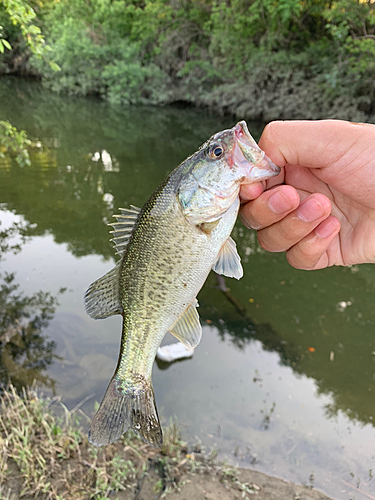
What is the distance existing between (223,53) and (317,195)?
22.5m

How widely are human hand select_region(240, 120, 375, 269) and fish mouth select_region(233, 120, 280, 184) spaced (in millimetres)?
330

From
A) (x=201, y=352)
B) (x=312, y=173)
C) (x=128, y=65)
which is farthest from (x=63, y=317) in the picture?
(x=128, y=65)

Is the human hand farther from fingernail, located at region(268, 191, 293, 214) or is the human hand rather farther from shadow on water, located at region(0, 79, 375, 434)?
shadow on water, located at region(0, 79, 375, 434)

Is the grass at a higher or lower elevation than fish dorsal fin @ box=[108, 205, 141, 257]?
lower

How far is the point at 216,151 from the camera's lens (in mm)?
1775

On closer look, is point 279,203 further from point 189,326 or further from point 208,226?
point 189,326

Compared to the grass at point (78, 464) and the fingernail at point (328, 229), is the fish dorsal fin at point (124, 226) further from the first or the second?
the grass at point (78, 464)

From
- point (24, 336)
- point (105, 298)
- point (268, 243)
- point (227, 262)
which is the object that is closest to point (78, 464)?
point (105, 298)

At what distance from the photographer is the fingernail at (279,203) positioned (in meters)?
2.07

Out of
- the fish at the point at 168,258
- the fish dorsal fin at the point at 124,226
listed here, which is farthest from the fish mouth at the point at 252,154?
the fish dorsal fin at the point at 124,226

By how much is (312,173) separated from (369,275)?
19.9 feet

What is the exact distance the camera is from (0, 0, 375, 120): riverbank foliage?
15.8m

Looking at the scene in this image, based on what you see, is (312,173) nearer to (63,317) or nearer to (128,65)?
(63,317)

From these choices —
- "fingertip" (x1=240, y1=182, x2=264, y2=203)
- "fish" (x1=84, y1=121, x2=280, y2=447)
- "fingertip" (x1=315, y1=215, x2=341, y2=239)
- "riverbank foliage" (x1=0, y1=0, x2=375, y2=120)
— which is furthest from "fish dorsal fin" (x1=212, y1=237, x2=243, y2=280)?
"riverbank foliage" (x1=0, y1=0, x2=375, y2=120)
